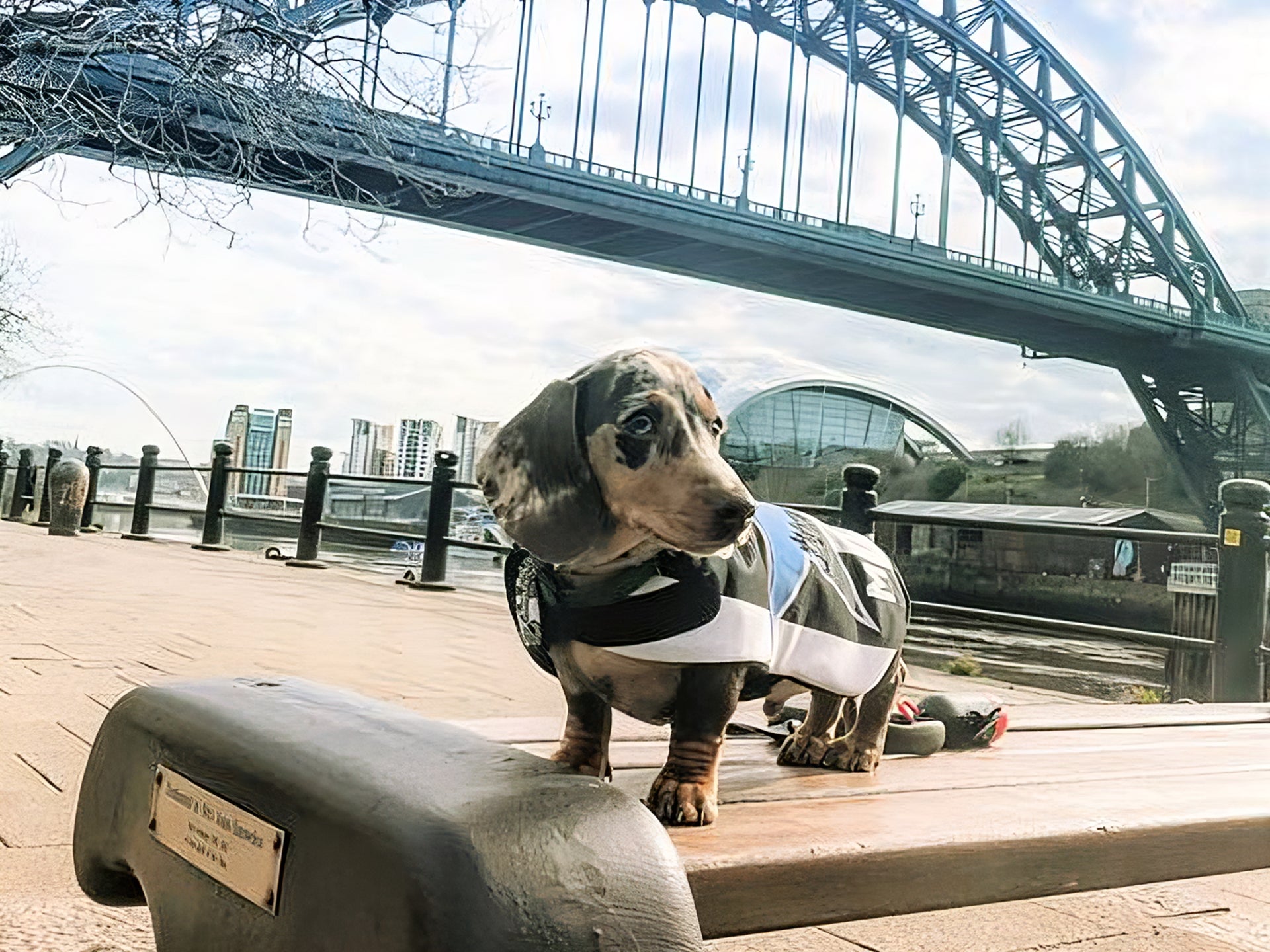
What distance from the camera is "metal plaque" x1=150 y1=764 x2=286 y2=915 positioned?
251 millimetres

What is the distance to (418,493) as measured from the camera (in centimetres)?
269

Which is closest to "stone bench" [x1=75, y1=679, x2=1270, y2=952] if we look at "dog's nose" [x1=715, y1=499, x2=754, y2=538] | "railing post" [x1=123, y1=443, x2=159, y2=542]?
"dog's nose" [x1=715, y1=499, x2=754, y2=538]

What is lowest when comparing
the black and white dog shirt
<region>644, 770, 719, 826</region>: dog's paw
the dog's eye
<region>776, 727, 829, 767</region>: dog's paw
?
<region>776, 727, 829, 767</region>: dog's paw

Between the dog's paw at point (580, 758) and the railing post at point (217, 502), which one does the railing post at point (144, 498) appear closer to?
the railing post at point (217, 502)

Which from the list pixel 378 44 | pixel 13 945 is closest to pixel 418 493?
pixel 378 44

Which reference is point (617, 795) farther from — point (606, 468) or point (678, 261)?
point (678, 261)

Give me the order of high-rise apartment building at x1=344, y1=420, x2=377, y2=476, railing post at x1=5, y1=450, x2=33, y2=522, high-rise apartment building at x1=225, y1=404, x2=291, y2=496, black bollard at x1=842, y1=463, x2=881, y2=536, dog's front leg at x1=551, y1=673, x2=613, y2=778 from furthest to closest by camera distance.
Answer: railing post at x1=5, y1=450, x2=33, y2=522 → black bollard at x1=842, y1=463, x2=881, y2=536 → high-rise apartment building at x1=225, y1=404, x2=291, y2=496 → high-rise apartment building at x1=344, y1=420, x2=377, y2=476 → dog's front leg at x1=551, y1=673, x2=613, y2=778

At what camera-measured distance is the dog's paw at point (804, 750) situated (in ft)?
1.75

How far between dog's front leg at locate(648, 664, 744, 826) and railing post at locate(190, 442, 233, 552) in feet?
6.65

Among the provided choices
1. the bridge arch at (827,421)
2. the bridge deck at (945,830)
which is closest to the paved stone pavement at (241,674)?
the bridge deck at (945,830)

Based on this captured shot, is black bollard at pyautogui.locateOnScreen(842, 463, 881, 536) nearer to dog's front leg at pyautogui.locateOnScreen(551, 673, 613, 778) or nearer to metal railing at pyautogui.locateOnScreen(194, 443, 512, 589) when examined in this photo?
metal railing at pyautogui.locateOnScreen(194, 443, 512, 589)

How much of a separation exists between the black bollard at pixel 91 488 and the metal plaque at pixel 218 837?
2385 mm

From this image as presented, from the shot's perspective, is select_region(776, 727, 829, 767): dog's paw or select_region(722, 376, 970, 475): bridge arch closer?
select_region(776, 727, 829, 767): dog's paw

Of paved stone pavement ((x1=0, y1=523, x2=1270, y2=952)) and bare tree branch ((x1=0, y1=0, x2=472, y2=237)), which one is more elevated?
bare tree branch ((x1=0, y1=0, x2=472, y2=237))
